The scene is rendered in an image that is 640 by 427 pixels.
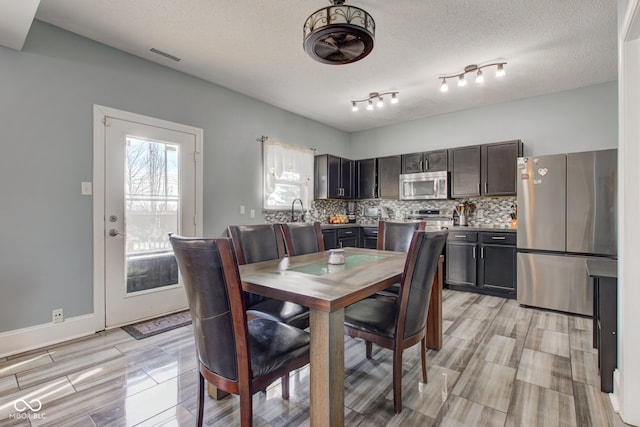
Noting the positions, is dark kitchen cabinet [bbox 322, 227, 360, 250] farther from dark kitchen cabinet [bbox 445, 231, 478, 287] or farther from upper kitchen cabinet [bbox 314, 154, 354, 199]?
dark kitchen cabinet [bbox 445, 231, 478, 287]

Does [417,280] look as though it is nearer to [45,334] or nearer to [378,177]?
[45,334]

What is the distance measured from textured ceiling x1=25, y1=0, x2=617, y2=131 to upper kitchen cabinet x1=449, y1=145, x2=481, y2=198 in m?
0.80

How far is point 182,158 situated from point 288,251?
5.77 ft

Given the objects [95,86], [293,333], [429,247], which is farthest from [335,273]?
[95,86]

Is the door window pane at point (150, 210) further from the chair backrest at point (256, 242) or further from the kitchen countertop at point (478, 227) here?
the kitchen countertop at point (478, 227)

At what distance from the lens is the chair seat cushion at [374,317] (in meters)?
1.72

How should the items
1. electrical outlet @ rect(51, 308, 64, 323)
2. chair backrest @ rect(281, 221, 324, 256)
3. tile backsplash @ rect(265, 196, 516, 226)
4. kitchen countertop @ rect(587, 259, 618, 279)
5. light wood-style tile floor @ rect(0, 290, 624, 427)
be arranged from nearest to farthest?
light wood-style tile floor @ rect(0, 290, 624, 427), kitchen countertop @ rect(587, 259, 618, 279), electrical outlet @ rect(51, 308, 64, 323), chair backrest @ rect(281, 221, 324, 256), tile backsplash @ rect(265, 196, 516, 226)

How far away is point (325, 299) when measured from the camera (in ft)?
4.10

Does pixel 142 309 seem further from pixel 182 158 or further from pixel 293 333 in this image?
pixel 293 333

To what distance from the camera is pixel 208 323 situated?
1272mm

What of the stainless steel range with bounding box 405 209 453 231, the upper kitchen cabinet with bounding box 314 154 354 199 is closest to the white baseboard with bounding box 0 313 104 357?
the upper kitchen cabinet with bounding box 314 154 354 199

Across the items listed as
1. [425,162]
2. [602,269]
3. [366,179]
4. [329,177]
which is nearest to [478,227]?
[425,162]

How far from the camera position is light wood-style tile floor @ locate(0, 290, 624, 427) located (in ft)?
5.33

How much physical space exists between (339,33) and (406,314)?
5.40 ft
